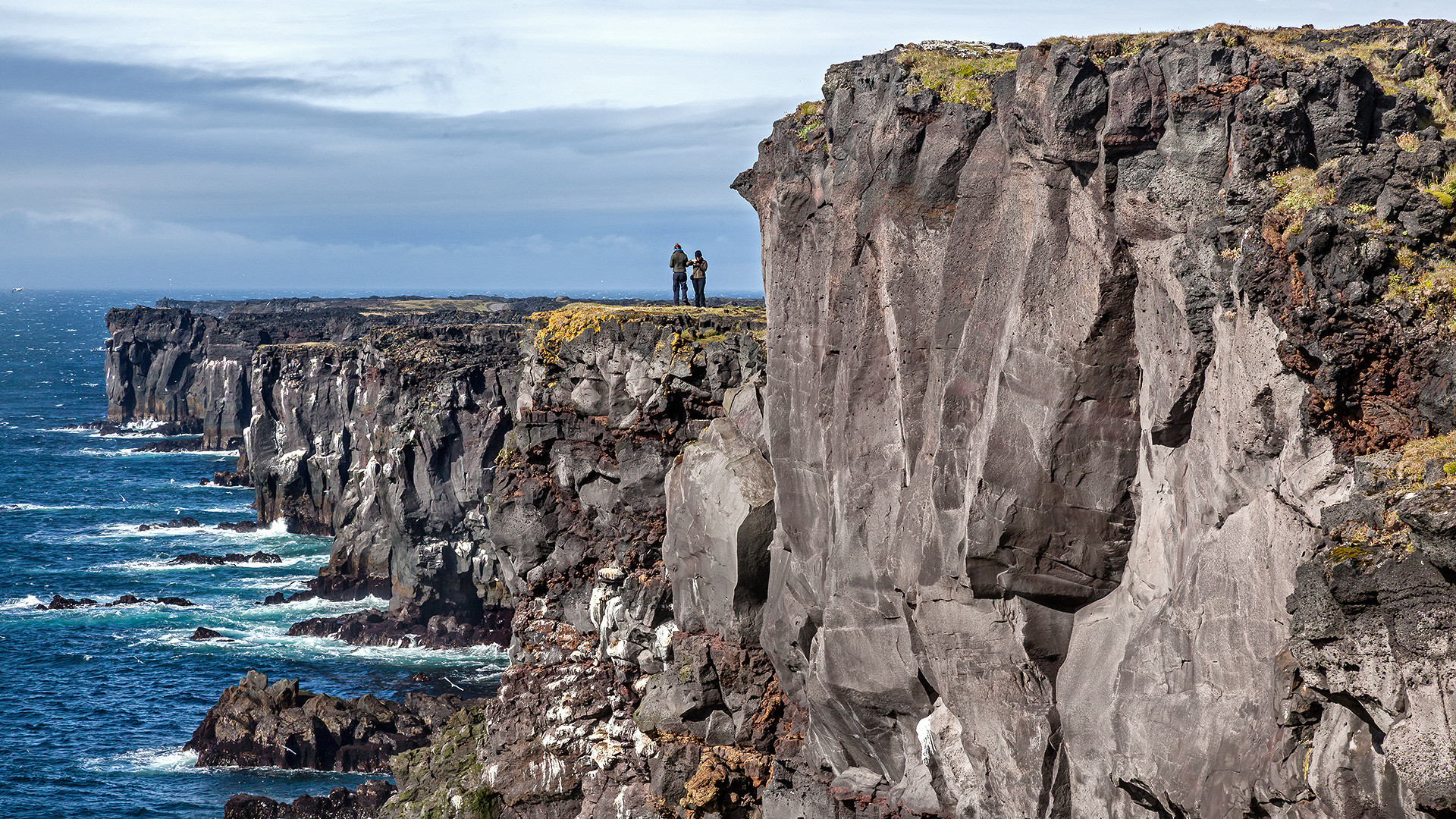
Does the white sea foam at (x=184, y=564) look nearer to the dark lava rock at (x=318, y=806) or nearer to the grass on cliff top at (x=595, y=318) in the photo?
the dark lava rock at (x=318, y=806)

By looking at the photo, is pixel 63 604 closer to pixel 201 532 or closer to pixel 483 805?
pixel 201 532

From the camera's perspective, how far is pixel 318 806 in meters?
48.6

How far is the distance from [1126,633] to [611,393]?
2386 cm

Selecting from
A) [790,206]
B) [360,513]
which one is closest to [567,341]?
[790,206]

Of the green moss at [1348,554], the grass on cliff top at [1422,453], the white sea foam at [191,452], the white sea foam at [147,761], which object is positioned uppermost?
the grass on cliff top at [1422,453]

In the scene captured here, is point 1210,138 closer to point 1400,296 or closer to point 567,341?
point 1400,296

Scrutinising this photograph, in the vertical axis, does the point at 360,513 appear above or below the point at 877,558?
below

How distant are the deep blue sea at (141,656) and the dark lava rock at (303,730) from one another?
3.58 ft

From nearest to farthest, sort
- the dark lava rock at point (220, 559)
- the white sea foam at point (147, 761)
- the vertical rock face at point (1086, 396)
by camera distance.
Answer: the vertical rock face at point (1086, 396)
the white sea foam at point (147, 761)
the dark lava rock at point (220, 559)

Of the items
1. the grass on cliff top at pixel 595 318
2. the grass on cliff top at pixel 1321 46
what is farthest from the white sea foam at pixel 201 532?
the grass on cliff top at pixel 1321 46

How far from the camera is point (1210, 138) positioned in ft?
56.3

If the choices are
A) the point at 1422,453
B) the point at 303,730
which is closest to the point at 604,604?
the point at 303,730

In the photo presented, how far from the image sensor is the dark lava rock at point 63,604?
84.5 meters

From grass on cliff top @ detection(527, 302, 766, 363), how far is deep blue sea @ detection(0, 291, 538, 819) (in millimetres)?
24515
